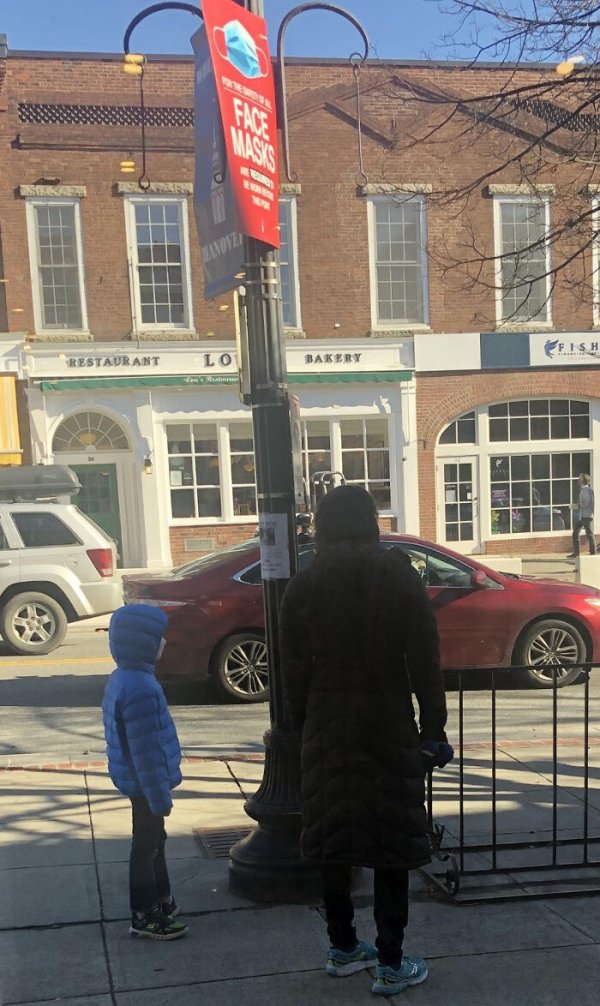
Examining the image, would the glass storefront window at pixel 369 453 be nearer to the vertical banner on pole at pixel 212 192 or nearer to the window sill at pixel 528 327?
the window sill at pixel 528 327

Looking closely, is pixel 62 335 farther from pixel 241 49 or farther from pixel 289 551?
pixel 289 551

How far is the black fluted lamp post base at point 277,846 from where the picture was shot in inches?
158

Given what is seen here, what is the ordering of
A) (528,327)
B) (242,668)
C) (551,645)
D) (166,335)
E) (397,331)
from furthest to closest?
(528,327), (397,331), (166,335), (551,645), (242,668)

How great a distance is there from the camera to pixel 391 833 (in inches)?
123

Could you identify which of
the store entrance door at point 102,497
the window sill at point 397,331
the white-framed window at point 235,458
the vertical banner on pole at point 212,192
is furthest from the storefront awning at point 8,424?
the vertical banner on pole at point 212,192

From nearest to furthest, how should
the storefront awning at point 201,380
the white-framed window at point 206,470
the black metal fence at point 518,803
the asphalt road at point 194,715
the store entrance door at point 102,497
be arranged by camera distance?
the black metal fence at point 518,803 → the asphalt road at point 194,715 → the storefront awning at point 201,380 → the store entrance door at point 102,497 → the white-framed window at point 206,470

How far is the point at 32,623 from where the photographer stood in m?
11.1

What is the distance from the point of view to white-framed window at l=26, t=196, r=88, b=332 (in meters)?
18.3

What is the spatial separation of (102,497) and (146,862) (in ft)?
51.5

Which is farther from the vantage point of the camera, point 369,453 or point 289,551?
point 369,453

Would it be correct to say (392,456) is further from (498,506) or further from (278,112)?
(278,112)

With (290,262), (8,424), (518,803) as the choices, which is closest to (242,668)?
(518,803)

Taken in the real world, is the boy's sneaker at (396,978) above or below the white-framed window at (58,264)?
below

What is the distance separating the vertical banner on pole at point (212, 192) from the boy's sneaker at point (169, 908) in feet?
8.88
